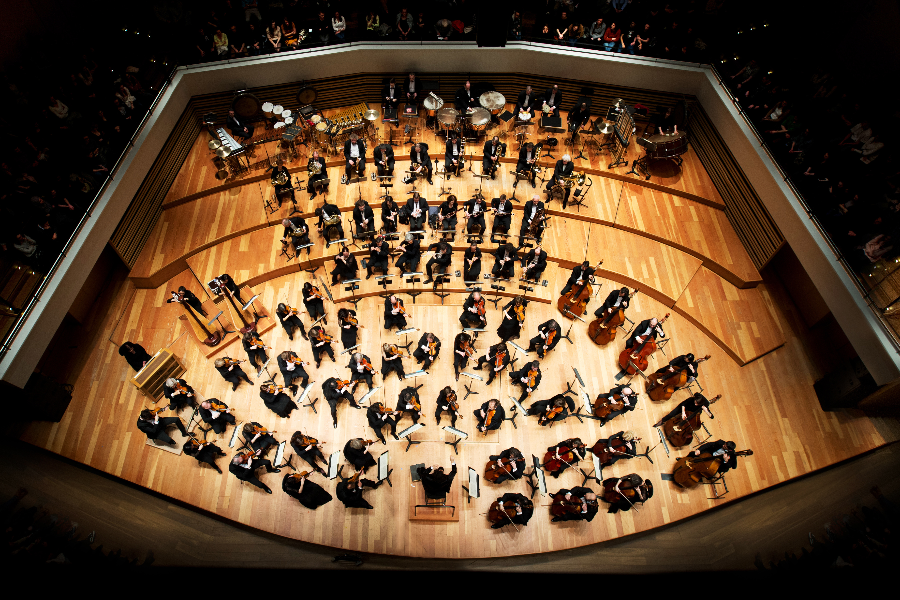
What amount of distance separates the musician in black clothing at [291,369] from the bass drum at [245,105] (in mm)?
5814

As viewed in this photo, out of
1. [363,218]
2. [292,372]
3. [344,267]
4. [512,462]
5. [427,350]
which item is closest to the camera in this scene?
[512,462]

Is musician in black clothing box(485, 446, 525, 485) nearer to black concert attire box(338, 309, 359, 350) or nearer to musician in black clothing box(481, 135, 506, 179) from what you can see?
black concert attire box(338, 309, 359, 350)

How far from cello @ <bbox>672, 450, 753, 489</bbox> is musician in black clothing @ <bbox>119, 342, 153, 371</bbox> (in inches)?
356

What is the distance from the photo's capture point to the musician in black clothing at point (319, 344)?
30.9ft

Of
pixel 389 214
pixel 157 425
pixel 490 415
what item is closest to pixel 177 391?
pixel 157 425

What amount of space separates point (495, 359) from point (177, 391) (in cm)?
526

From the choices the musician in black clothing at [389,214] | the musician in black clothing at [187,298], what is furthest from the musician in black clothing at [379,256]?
the musician in black clothing at [187,298]

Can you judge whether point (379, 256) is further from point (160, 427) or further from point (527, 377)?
point (160, 427)

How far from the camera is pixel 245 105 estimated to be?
11805 millimetres

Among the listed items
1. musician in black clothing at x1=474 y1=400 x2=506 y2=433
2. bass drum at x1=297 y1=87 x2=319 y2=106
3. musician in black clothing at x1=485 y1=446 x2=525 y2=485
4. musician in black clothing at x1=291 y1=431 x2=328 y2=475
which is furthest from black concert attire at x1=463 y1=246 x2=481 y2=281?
bass drum at x1=297 y1=87 x2=319 y2=106

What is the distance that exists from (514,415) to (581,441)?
1.30m

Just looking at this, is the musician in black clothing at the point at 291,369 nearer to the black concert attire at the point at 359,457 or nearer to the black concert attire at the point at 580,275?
the black concert attire at the point at 359,457

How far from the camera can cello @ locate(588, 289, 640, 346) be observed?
9.84 m

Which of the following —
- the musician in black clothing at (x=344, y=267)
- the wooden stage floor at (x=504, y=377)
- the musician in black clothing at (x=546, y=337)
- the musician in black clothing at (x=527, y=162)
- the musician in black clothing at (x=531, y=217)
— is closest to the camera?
the wooden stage floor at (x=504, y=377)
